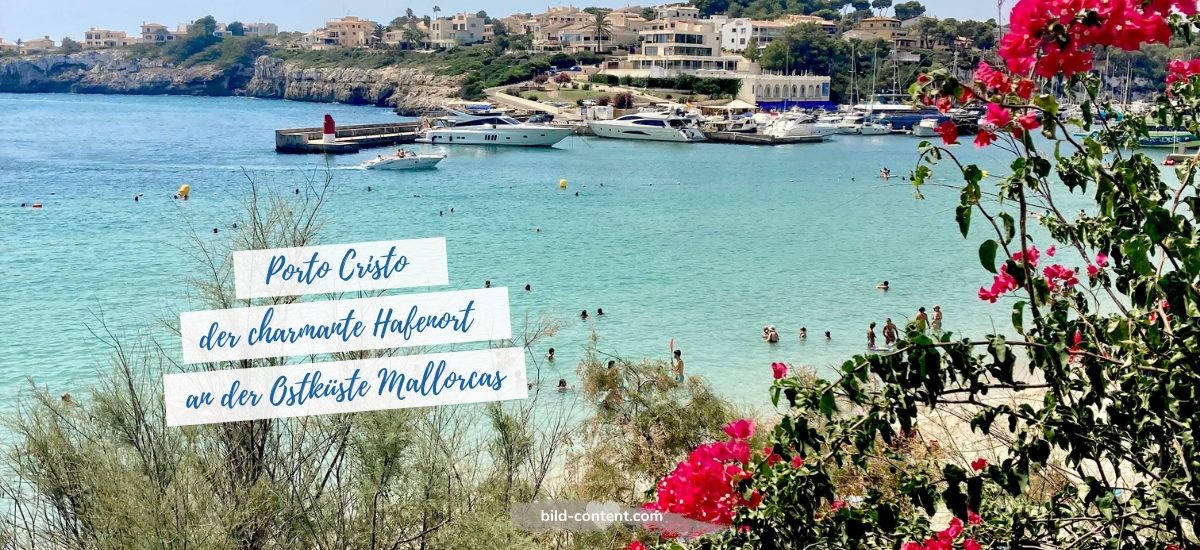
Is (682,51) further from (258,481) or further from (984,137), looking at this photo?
(984,137)

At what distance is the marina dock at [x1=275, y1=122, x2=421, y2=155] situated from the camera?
6294 cm

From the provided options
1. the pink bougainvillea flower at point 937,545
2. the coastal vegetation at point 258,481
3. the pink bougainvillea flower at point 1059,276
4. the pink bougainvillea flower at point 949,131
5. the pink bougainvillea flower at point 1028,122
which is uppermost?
the pink bougainvillea flower at point 1028,122

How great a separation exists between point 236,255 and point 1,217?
1298 inches

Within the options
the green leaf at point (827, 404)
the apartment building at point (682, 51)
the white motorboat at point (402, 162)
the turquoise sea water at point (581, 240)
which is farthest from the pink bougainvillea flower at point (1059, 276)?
the apartment building at point (682, 51)

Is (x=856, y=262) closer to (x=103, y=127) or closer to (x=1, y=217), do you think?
(x=1, y=217)

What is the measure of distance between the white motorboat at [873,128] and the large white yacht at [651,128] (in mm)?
15525

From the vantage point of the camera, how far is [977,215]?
38.8m

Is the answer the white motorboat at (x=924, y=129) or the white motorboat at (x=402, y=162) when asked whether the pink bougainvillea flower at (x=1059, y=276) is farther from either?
the white motorboat at (x=924, y=129)

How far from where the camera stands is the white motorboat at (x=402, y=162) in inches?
2088

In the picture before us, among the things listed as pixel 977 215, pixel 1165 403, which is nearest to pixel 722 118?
pixel 977 215

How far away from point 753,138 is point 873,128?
1610cm

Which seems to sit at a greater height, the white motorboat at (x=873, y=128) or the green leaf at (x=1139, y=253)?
the green leaf at (x=1139, y=253)

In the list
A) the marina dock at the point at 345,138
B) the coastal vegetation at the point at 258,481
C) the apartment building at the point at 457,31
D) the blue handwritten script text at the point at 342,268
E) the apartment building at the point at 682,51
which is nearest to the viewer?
the coastal vegetation at the point at 258,481

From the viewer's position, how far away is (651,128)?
250 feet
